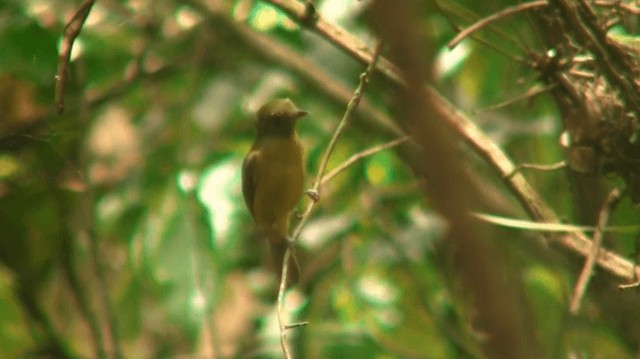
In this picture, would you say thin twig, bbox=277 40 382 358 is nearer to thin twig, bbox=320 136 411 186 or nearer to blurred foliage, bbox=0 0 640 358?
thin twig, bbox=320 136 411 186

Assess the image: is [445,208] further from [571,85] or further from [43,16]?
[43,16]

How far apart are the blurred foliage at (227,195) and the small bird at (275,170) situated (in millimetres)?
423

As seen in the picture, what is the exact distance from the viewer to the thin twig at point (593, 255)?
4.13ft

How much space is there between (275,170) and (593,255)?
0.75 m

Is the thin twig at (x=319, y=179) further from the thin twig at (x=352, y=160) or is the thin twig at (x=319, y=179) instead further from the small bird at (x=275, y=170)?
the small bird at (x=275, y=170)

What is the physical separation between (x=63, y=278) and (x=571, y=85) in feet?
6.32

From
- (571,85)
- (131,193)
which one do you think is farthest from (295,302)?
(571,85)

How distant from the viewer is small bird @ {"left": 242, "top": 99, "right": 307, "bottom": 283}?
1954mm

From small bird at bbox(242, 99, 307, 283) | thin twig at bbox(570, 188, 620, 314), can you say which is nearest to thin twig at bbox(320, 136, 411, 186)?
thin twig at bbox(570, 188, 620, 314)

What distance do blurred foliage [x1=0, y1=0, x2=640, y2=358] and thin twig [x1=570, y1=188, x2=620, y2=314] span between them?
0.62 metres

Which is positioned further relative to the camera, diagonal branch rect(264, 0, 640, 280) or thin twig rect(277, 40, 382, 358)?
diagonal branch rect(264, 0, 640, 280)

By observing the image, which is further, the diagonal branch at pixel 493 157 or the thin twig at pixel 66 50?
the diagonal branch at pixel 493 157

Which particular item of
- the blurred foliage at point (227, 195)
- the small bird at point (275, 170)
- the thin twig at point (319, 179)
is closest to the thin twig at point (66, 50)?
the thin twig at point (319, 179)

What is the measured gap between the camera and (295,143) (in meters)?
2.01
